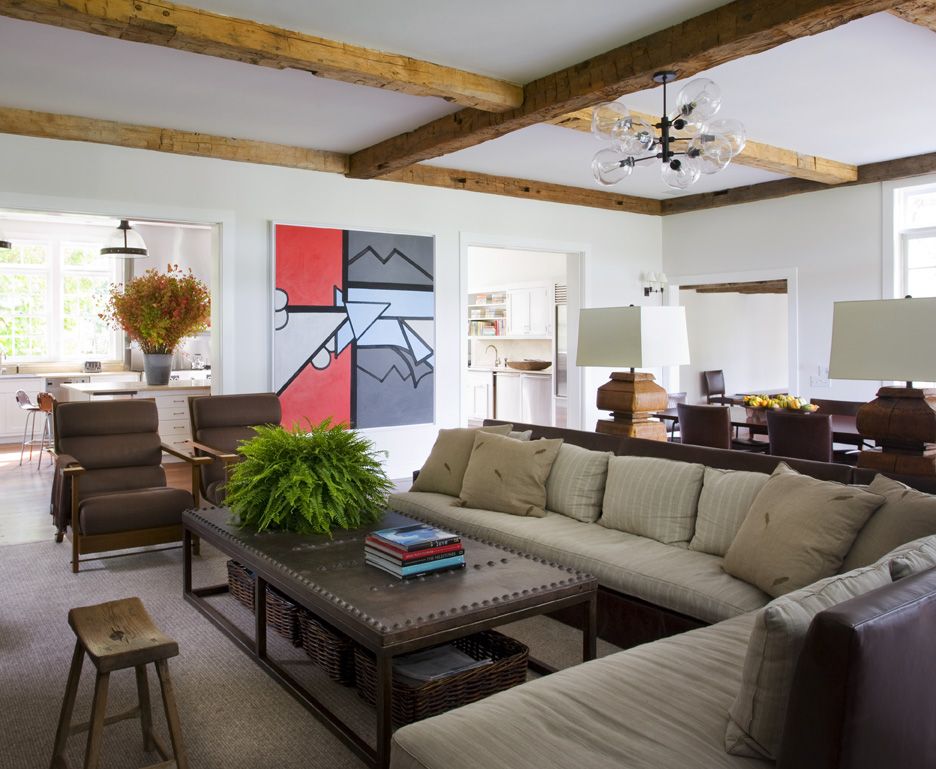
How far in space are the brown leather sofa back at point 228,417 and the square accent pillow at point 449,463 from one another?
4.50 ft

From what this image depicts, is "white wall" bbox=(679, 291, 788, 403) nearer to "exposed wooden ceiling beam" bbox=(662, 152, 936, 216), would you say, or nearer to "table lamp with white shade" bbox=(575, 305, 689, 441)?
"exposed wooden ceiling beam" bbox=(662, 152, 936, 216)

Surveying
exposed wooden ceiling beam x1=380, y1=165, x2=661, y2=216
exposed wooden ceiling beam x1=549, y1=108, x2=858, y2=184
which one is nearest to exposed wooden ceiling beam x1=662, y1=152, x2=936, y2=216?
exposed wooden ceiling beam x1=549, y1=108, x2=858, y2=184

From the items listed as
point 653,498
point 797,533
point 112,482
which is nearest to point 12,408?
point 112,482

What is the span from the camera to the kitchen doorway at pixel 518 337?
33.3 feet

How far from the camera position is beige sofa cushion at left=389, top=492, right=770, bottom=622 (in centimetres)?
266

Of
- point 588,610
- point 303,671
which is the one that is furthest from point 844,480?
point 303,671

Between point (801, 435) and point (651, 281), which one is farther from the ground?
point (651, 281)

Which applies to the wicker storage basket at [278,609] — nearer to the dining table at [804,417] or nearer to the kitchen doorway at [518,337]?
the dining table at [804,417]

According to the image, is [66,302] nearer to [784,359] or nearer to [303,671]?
[303,671]

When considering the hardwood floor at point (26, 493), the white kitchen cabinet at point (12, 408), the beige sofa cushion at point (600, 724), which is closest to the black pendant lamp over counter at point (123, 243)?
the hardwood floor at point (26, 493)

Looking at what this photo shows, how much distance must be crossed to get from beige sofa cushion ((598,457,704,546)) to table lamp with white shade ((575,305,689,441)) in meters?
0.57

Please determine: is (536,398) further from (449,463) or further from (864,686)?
(864,686)

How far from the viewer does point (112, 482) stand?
15.4 ft

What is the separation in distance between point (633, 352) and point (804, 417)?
1260 millimetres
